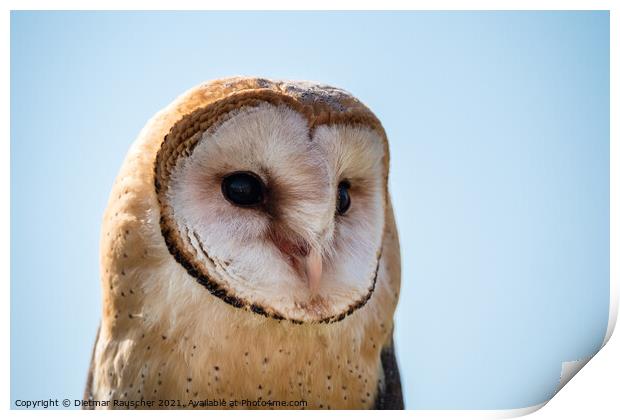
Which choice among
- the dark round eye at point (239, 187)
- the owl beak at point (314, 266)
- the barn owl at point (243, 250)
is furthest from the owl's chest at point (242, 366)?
the dark round eye at point (239, 187)

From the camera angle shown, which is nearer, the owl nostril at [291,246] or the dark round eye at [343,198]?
the owl nostril at [291,246]

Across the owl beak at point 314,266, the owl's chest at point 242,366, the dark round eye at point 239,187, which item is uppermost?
the dark round eye at point 239,187

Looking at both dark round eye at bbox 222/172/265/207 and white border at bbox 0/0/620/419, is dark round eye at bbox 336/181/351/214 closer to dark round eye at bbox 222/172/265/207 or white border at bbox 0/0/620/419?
dark round eye at bbox 222/172/265/207

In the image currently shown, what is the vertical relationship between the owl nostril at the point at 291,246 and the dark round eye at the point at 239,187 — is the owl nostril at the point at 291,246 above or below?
below
